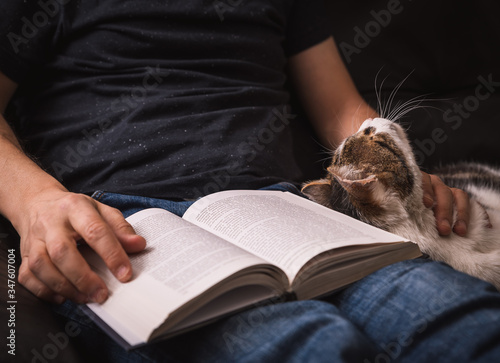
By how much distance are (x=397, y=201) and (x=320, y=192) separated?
183mm

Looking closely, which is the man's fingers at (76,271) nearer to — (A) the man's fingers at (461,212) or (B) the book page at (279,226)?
(B) the book page at (279,226)

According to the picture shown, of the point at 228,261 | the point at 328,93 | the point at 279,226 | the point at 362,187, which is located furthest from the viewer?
the point at 328,93

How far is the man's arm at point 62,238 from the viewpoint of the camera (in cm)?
55

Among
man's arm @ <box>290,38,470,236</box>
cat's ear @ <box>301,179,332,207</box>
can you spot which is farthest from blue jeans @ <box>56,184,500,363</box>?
man's arm @ <box>290,38,470,236</box>

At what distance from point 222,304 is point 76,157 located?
54cm

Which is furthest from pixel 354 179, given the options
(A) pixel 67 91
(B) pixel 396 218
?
(A) pixel 67 91

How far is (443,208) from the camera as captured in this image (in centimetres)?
86

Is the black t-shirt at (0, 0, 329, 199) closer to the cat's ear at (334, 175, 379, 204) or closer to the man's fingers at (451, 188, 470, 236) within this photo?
the cat's ear at (334, 175, 379, 204)

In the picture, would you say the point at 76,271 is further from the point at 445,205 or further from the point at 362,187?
the point at 445,205

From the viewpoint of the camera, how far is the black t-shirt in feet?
2.78

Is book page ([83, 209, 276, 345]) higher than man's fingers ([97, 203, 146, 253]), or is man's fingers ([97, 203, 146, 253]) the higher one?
man's fingers ([97, 203, 146, 253])

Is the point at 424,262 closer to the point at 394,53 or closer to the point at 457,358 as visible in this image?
the point at 457,358

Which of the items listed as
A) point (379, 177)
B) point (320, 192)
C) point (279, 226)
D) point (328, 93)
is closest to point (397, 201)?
point (379, 177)

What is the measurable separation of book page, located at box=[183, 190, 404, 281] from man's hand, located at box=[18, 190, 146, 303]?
158mm
